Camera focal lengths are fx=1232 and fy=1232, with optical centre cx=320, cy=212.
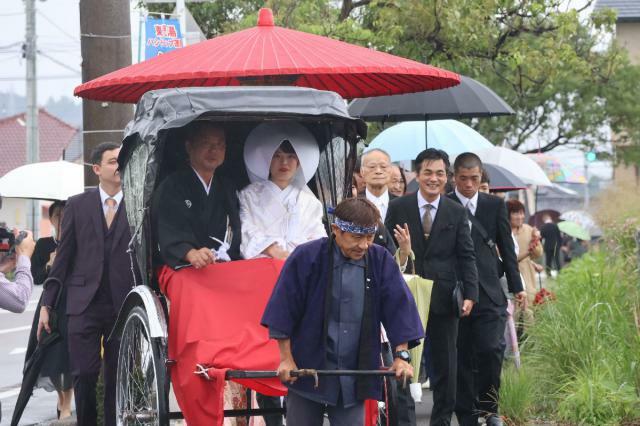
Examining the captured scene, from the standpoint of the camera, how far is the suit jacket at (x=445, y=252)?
8.65m

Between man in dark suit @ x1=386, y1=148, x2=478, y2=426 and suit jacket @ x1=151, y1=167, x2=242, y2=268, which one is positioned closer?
suit jacket @ x1=151, y1=167, x2=242, y2=268

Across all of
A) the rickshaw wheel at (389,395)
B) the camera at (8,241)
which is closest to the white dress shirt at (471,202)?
the rickshaw wheel at (389,395)

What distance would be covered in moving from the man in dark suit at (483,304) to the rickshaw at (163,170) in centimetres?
185

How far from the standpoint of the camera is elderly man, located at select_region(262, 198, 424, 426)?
599cm

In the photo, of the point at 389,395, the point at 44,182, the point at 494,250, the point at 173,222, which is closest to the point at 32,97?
the point at 44,182

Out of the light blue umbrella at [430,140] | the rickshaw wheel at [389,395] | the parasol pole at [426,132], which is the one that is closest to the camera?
the rickshaw wheel at [389,395]

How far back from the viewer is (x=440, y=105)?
38.2ft

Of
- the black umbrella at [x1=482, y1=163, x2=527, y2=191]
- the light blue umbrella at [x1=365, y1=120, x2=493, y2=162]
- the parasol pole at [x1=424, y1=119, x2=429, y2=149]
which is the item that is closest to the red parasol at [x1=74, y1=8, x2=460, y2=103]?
the parasol pole at [x1=424, y1=119, x2=429, y2=149]

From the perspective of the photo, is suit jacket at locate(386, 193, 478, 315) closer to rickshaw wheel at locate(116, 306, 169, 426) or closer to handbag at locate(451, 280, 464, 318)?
handbag at locate(451, 280, 464, 318)

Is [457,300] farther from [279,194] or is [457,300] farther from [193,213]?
[193,213]

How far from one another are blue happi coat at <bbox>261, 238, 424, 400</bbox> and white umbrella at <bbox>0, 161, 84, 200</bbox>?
524 cm

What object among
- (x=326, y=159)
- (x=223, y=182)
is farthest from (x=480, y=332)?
(x=223, y=182)

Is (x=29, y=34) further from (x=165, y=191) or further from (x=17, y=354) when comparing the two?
(x=165, y=191)

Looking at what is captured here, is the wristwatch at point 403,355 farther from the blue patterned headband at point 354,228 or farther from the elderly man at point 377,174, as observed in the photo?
the elderly man at point 377,174
